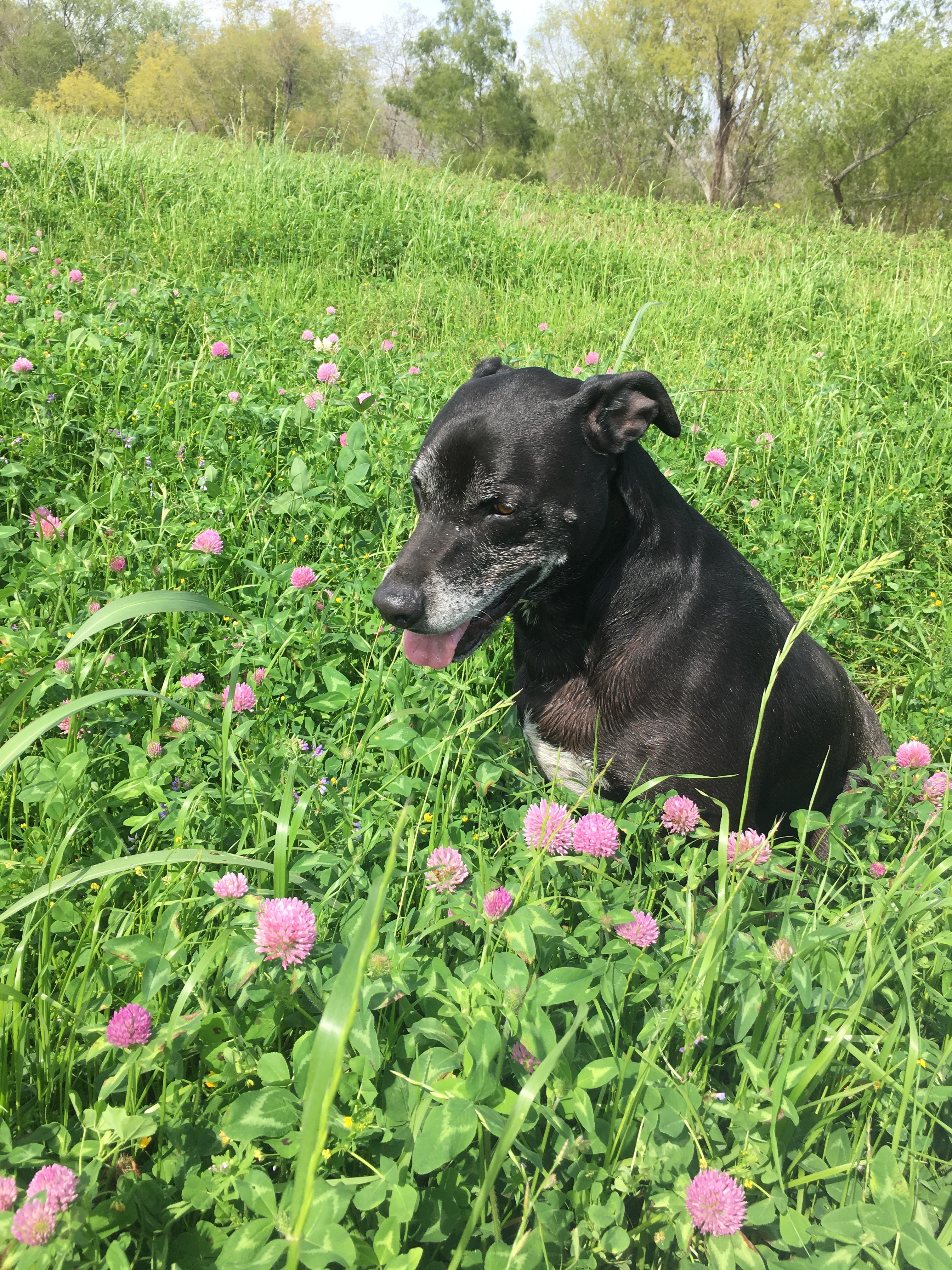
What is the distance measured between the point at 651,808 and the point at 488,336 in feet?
16.8

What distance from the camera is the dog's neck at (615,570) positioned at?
97.3 inches

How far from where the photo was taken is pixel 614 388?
242cm

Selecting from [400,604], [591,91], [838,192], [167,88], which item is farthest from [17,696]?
[167,88]

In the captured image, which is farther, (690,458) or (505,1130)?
(690,458)

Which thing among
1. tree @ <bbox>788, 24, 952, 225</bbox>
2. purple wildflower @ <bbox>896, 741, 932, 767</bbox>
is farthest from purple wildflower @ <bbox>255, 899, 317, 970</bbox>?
tree @ <bbox>788, 24, 952, 225</bbox>

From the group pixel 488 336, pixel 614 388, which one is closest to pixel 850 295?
pixel 488 336

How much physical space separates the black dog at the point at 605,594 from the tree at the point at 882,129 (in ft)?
111

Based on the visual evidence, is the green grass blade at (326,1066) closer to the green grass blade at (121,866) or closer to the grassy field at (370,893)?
the grassy field at (370,893)

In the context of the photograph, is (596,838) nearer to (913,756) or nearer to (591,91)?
(913,756)

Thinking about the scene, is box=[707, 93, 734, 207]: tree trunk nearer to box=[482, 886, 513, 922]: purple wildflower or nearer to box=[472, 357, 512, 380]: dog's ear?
box=[472, 357, 512, 380]: dog's ear

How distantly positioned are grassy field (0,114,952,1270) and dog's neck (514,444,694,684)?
Answer: 0.42m

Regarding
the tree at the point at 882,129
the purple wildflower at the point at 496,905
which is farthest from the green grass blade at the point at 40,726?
the tree at the point at 882,129

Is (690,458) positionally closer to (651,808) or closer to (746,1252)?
(651,808)

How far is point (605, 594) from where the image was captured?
251cm
